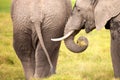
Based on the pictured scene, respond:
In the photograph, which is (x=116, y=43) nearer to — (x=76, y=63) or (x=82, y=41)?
(x=82, y=41)

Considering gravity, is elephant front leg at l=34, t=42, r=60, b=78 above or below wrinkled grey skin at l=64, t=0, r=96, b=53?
below

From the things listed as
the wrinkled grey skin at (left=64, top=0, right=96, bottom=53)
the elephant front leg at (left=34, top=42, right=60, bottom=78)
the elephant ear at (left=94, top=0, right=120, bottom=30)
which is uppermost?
the elephant ear at (left=94, top=0, right=120, bottom=30)

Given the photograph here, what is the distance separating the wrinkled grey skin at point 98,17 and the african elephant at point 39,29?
0.18 metres

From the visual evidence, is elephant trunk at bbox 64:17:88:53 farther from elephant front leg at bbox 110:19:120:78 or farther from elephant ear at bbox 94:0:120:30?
elephant front leg at bbox 110:19:120:78

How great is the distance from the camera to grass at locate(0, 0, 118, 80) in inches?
304

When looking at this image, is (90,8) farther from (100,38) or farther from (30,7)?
(100,38)

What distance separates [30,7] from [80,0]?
0.75 meters

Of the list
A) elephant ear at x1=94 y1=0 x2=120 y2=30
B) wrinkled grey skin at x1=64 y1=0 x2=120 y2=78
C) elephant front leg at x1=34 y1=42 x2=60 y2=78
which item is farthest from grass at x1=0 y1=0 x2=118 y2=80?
elephant ear at x1=94 y1=0 x2=120 y2=30

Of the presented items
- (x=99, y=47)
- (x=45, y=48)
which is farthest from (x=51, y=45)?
(x=99, y=47)

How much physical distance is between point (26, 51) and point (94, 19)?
3.68 feet

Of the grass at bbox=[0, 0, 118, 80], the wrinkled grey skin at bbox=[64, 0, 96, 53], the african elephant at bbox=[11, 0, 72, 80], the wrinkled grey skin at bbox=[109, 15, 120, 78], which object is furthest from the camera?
the grass at bbox=[0, 0, 118, 80]

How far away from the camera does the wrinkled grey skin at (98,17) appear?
20.7ft

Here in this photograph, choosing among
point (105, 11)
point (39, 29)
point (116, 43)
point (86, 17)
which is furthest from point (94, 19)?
point (39, 29)

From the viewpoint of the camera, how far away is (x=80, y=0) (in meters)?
6.66
